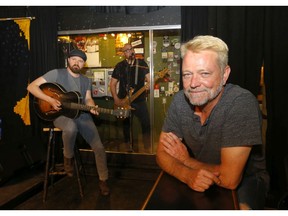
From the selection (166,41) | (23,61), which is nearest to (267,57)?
→ (166,41)

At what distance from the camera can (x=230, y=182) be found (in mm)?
1315

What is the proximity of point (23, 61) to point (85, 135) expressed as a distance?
1.97 meters

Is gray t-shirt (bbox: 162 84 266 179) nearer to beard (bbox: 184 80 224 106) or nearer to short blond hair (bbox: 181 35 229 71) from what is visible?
beard (bbox: 184 80 224 106)

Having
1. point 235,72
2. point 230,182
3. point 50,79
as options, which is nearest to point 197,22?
point 235,72

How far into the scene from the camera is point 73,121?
11.2 feet

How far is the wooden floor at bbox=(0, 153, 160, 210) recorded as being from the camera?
3075 mm

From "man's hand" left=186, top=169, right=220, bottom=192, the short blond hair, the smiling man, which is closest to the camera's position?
"man's hand" left=186, top=169, right=220, bottom=192

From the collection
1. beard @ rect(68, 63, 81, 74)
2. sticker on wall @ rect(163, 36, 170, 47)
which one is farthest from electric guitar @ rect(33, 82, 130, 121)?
sticker on wall @ rect(163, 36, 170, 47)

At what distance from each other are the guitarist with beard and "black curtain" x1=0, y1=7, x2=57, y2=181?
0.91m

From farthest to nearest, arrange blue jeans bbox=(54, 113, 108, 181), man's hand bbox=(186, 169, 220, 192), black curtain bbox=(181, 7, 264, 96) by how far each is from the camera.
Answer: blue jeans bbox=(54, 113, 108, 181), black curtain bbox=(181, 7, 264, 96), man's hand bbox=(186, 169, 220, 192)

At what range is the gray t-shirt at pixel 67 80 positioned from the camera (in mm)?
3490

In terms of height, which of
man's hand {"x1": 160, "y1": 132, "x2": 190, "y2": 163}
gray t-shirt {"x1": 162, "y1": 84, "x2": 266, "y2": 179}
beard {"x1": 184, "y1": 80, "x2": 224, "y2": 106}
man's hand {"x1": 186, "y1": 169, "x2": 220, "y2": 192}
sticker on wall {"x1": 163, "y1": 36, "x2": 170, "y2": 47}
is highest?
sticker on wall {"x1": 163, "y1": 36, "x2": 170, "y2": 47}

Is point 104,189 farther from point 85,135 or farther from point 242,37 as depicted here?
point 242,37

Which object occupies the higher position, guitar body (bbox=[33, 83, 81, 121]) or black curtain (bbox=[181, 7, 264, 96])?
black curtain (bbox=[181, 7, 264, 96])
